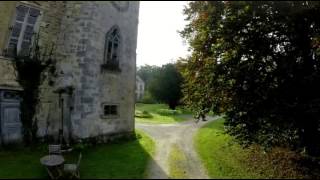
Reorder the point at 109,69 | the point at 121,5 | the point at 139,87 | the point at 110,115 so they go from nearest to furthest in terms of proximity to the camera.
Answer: the point at 109,69
the point at 110,115
the point at 121,5
the point at 139,87

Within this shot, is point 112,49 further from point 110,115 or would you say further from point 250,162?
point 250,162

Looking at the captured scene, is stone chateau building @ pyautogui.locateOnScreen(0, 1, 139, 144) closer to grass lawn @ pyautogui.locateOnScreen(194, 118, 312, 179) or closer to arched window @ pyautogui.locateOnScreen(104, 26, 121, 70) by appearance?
arched window @ pyautogui.locateOnScreen(104, 26, 121, 70)

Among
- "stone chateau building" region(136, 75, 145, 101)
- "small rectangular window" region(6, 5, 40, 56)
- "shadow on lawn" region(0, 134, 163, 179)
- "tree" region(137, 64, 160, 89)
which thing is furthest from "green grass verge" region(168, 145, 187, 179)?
"tree" region(137, 64, 160, 89)

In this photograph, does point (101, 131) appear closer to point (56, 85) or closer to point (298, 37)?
point (56, 85)

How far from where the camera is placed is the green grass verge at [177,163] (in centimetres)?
1221

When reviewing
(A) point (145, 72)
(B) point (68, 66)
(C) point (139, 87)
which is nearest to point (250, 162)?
(B) point (68, 66)

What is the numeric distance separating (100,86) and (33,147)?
4.69 meters

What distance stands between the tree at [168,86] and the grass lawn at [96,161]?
34030mm

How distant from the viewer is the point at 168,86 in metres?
53.2

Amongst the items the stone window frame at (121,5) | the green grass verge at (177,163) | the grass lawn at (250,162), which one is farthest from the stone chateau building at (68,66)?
the grass lawn at (250,162)

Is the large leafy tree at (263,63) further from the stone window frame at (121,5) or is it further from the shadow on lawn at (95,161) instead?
the stone window frame at (121,5)

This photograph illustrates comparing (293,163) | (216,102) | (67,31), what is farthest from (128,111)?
(293,163)

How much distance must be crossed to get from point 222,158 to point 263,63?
15.5 ft

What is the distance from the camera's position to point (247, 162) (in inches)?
603
